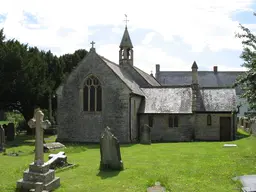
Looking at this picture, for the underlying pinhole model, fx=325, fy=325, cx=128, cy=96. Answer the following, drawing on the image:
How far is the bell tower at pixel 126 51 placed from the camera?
40.0 metres

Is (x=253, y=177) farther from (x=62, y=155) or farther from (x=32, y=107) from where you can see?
(x=32, y=107)

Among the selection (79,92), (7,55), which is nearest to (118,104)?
(79,92)

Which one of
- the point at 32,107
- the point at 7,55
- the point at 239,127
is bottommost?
the point at 239,127

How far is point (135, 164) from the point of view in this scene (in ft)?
50.5

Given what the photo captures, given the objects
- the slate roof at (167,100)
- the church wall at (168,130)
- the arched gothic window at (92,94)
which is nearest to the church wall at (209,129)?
the church wall at (168,130)

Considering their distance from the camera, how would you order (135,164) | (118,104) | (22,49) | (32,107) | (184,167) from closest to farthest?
1. (184,167)
2. (135,164)
3. (118,104)
4. (22,49)
5. (32,107)

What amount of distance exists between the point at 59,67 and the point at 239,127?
25.3m

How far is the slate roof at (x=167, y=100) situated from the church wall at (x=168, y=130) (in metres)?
0.64

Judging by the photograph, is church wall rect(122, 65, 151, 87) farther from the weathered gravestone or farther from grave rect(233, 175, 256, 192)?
the weathered gravestone

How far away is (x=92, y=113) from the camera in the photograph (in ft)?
92.5

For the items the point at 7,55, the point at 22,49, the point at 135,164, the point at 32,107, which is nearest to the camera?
the point at 135,164

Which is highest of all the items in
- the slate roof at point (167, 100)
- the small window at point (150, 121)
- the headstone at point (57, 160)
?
the slate roof at point (167, 100)

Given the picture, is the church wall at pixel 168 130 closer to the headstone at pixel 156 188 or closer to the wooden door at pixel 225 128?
the wooden door at pixel 225 128

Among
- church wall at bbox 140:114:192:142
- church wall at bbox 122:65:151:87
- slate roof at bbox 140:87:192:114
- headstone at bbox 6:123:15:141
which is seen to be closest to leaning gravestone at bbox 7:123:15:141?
headstone at bbox 6:123:15:141
